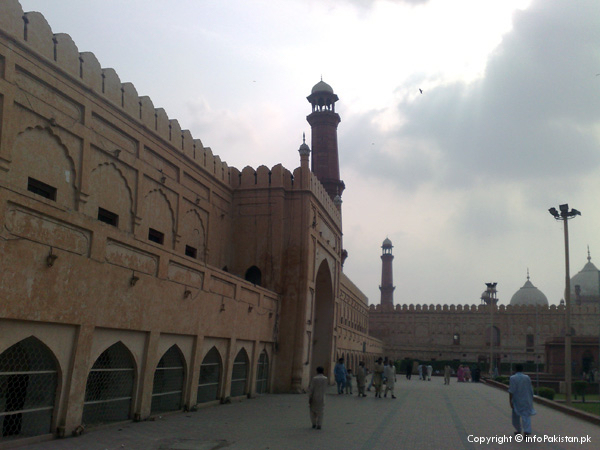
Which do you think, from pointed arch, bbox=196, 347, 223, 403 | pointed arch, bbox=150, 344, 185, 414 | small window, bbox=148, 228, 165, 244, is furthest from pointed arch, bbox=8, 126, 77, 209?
pointed arch, bbox=196, 347, 223, 403

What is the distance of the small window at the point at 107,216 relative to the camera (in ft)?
47.7

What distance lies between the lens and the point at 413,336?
57.8 metres

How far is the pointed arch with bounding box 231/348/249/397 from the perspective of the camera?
16672 mm

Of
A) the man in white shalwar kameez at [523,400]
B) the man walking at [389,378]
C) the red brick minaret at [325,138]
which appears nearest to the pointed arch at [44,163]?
the man in white shalwar kameez at [523,400]

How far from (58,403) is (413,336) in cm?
5158

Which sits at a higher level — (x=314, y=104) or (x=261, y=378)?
(x=314, y=104)

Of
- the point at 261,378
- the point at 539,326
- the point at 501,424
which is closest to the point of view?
the point at 501,424

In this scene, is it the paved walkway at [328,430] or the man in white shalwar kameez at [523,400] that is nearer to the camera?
the paved walkway at [328,430]

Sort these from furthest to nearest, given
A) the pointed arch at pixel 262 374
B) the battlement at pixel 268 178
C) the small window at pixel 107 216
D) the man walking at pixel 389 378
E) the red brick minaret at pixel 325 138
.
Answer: the red brick minaret at pixel 325 138 → the battlement at pixel 268 178 → the man walking at pixel 389 378 → the pointed arch at pixel 262 374 → the small window at pixel 107 216

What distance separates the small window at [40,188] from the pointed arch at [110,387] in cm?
384

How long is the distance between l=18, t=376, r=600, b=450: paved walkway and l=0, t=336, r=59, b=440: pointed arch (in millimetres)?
438

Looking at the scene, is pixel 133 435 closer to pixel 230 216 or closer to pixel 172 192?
pixel 172 192

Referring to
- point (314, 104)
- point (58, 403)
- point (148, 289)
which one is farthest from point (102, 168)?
point (314, 104)

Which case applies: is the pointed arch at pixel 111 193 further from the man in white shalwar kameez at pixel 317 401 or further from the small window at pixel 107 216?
the man in white shalwar kameez at pixel 317 401
